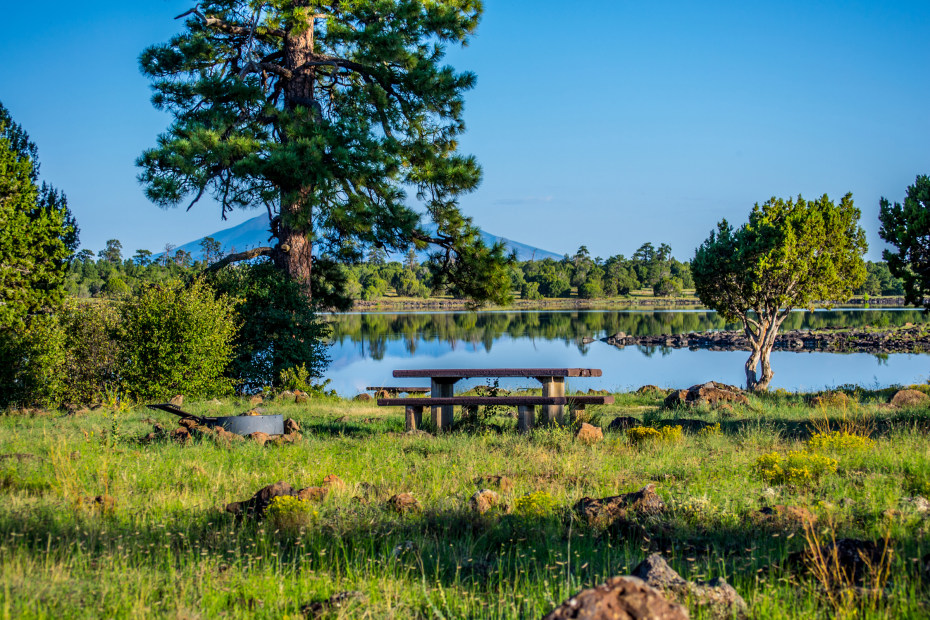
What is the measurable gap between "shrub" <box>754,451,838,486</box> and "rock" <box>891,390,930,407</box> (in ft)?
19.4

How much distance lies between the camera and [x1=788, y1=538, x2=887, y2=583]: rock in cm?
352

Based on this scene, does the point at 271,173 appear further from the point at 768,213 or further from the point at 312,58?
the point at 768,213

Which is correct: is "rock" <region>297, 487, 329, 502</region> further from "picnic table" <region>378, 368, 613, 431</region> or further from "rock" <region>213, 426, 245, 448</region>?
"picnic table" <region>378, 368, 613, 431</region>

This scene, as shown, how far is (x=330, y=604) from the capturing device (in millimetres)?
3287

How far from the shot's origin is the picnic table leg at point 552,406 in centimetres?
920

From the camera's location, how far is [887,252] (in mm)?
18422

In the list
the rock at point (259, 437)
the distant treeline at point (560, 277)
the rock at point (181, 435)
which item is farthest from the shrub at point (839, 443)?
the distant treeline at point (560, 277)

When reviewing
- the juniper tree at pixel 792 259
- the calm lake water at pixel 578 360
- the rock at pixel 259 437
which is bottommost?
the calm lake water at pixel 578 360

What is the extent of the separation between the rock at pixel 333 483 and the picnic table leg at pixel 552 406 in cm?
397

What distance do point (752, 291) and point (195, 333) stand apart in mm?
15182

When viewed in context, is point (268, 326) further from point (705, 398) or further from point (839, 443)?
point (839, 443)

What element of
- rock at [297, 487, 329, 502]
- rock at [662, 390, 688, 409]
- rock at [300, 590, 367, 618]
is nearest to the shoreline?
rock at [662, 390, 688, 409]

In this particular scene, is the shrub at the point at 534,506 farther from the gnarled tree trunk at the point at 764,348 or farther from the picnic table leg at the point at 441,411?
the gnarled tree trunk at the point at 764,348

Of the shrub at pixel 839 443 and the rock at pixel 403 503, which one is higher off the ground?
the shrub at pixel 839 443
